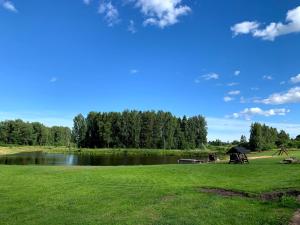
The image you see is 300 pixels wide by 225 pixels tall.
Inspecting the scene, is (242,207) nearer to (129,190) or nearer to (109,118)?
(129,190)

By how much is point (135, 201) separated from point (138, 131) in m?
149

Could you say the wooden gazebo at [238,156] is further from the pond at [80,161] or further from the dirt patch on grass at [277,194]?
the pond at [80,161]

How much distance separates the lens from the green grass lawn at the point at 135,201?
54.1ft

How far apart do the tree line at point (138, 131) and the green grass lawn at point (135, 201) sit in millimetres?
137558

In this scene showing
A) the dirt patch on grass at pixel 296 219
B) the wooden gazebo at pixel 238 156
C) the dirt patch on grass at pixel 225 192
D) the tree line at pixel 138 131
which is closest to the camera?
the dirt patch on grass at pixel 296 219

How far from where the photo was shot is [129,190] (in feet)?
79.0

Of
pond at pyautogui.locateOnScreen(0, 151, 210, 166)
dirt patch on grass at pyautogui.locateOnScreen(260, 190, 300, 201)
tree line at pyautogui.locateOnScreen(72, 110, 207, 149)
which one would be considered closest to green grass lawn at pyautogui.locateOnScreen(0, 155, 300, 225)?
dirt patch on grass at pyautogui.locateOnScreen(260, 190, 300, 201)

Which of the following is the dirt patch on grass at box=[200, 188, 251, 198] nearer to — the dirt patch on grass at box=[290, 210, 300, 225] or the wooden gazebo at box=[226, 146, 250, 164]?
the dirt patch on grass at box=[290, 210, 300, 225]

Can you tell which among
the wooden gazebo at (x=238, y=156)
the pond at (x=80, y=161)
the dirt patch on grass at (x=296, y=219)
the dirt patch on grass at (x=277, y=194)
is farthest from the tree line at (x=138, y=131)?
the dirt patch on grass at (x=296, y=219)

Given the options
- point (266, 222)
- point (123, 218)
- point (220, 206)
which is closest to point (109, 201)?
point (123, 218)

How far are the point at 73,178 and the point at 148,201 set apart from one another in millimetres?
12034

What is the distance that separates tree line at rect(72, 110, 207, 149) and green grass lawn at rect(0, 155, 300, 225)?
13756cm

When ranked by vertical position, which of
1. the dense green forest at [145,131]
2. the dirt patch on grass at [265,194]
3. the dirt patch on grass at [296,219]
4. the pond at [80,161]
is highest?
the dense green forest at [145,131]

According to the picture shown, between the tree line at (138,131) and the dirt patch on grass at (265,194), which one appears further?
the tree line at (138,131)
